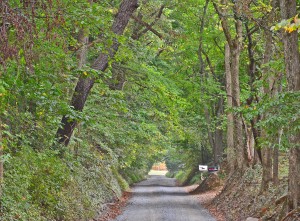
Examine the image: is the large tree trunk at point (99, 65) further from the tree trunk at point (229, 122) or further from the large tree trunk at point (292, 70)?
the tree trunk at point (229, 122)

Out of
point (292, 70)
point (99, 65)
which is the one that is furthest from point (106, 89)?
point (292, 70)

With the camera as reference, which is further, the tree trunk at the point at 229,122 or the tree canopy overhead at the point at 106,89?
the tree trunk at the point at 229,122

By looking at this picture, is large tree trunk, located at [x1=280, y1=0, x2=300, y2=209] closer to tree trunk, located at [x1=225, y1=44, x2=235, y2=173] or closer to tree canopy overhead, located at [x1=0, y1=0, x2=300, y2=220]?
tree canopy overhead, located at [x1=0, y1=0, x2=300, y2=220]

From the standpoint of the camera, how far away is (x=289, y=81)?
35.4ft

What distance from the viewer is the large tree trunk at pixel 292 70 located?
35.4 ft

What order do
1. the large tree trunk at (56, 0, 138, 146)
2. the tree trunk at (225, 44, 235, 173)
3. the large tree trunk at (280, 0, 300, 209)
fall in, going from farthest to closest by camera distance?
1. the tree trunk at (225, 44, 235, 173)
2. the large tree trunk at (56, 0, 138, 146)
3. the large tree trunk at (280, 0, 300, 209)

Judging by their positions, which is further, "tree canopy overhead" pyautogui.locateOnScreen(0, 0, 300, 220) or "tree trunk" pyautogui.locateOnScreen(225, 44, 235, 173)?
"tree trunk" pyautogui.locateOnScreen(225, 44, 235, 173)

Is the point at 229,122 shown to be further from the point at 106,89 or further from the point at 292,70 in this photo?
the point at 292,70

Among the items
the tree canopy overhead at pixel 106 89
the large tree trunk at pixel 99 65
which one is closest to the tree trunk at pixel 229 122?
the tree canopy overhead at pixel 106 89

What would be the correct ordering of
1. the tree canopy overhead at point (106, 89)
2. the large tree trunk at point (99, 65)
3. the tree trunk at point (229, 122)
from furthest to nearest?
the tree trunk at point (229, 122) < the large tree trunk at point (99, 65) < the tree canopy overhead at point (106, 89)

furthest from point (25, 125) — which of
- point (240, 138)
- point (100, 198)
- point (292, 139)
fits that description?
point (240, 138)

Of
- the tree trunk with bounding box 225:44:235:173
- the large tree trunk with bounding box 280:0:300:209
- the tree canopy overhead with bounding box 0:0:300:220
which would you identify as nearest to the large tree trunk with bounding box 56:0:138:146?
the tree canopy overhead with bounding box 0:0:300:220

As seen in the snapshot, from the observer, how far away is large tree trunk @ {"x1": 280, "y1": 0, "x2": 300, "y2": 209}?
10.8 meters

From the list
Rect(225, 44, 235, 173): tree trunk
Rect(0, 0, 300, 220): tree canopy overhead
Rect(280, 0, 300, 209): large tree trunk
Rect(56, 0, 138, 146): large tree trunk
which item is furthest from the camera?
Rect(225, 44, 235, 173): tree trunk
